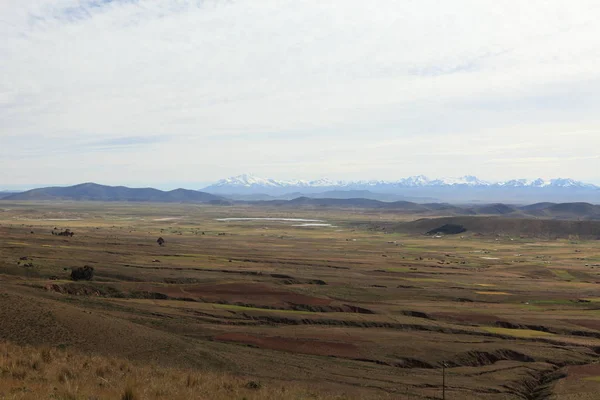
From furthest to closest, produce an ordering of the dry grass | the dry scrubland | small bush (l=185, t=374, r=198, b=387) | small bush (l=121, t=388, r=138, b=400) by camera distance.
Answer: the dry scrubland < small bush (l=185, t=374, r=198, b=387) < the dry grass < small bush (l=121, t=388, r=138, b=400)

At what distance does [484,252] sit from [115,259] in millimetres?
107136

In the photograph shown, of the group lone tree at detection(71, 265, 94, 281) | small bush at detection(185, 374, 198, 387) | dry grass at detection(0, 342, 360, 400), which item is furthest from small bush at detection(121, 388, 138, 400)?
lone tree at detection(71, 265, 94, 281)

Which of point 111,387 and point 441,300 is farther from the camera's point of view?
point 441,300

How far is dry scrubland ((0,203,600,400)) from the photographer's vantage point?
26484 millimetres

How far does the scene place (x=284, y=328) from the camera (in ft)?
171

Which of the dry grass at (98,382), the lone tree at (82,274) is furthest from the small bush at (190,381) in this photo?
the lone tree at (82,274)

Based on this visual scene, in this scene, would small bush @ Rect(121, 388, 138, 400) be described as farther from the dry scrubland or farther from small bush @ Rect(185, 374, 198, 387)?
small bush @ Rect(185, 374, 198, 387)

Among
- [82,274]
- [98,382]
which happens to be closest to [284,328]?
[82,274]

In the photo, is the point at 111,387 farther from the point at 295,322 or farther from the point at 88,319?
the point at 295,322

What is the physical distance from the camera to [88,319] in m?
38.8

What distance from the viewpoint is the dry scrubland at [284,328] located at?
2648 cm

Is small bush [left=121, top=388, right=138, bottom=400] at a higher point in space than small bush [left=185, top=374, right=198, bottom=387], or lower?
higher

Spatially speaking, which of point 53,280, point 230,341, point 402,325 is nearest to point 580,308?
point 402,325

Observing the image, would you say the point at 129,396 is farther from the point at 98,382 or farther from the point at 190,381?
the point at 190,381
